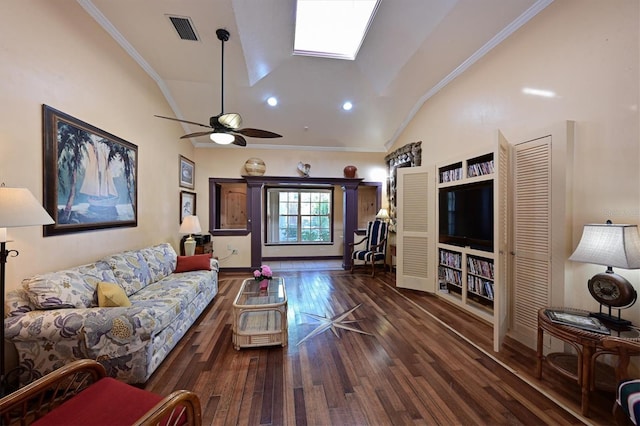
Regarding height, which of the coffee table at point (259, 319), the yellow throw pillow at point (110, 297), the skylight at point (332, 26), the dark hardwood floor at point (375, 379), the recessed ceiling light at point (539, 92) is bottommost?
the dark hardwood floor at point (375, 379)

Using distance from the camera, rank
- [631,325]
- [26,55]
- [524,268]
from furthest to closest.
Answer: [524,268] < [26,55] < [631,325]

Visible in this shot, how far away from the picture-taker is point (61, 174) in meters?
2.23

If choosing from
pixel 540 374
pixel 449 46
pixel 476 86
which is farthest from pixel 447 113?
pixel 540 374

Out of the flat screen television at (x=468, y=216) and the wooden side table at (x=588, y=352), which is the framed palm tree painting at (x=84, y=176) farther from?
the flat screen television at (x=468, y=216)

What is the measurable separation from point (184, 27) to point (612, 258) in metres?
4.37

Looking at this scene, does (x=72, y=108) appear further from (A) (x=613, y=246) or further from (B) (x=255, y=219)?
(A) (x=613, y=246)

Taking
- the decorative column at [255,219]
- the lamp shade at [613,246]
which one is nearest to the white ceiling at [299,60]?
the decorative column at [255,219]

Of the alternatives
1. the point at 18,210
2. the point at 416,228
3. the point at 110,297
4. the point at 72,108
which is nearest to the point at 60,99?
the point at 72,108

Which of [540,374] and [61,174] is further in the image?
[61,174]

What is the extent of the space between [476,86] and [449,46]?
60 cm

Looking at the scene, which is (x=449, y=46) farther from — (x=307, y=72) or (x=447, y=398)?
(x=447, y=398)

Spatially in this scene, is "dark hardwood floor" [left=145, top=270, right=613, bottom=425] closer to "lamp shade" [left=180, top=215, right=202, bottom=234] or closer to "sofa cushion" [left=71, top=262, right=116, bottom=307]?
"sofa cushion" [left=71, top=262, right=116, bottom=307]

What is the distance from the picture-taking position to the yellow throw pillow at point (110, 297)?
209 centimetres

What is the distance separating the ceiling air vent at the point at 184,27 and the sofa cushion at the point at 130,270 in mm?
2624
